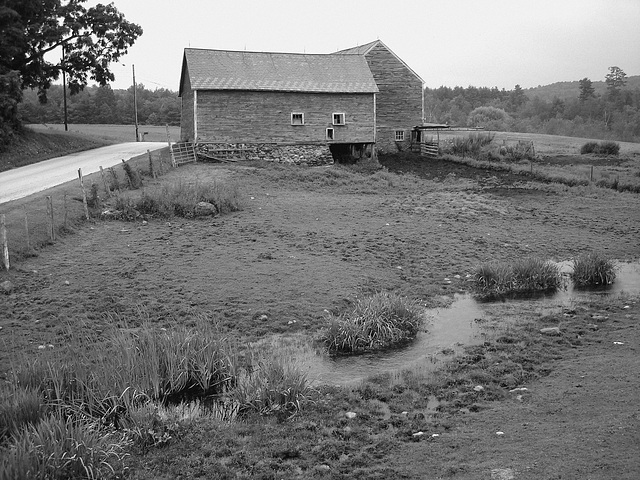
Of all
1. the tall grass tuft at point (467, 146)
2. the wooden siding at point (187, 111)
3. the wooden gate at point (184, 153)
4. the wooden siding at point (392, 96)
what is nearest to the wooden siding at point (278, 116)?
the wooden gate at point (184, 153)

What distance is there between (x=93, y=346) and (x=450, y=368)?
6.34 meters

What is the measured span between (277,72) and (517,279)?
28.6 meters

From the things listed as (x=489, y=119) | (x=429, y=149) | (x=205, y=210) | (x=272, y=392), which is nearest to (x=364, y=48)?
(x=429, y=149)

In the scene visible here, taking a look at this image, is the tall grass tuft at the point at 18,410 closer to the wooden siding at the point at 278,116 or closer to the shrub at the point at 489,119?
the wooden siding at the point at 278,116

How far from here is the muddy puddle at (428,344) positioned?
1177 centimetres

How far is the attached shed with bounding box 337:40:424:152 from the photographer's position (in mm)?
48062

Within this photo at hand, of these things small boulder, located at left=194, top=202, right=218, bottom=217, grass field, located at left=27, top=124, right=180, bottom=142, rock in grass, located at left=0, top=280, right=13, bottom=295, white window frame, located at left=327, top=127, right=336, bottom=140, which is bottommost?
rock in grass, located at left=0, top=280, right=13, bottom=295

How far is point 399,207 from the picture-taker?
89.6 ft

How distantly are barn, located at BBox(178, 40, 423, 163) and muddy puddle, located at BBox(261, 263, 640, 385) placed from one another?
26.3 metres

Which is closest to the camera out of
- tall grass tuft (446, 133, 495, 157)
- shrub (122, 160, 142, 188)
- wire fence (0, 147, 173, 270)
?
wire fence (0, 147, 173, 270)

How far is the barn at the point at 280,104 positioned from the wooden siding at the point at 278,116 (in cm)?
6

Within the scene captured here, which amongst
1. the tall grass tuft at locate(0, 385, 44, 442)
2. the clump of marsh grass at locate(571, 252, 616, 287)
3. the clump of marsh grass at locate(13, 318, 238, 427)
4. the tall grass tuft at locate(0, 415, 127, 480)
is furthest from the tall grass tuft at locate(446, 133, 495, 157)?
the tall grass tuft at locate(0, 415, 127, 480)

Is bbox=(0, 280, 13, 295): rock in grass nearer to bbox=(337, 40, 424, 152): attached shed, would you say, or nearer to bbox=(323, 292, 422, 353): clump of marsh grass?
bbox=(323, 292, 422, 353): clump of marsh grass

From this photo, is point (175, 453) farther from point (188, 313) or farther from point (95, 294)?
point (95, 294)
